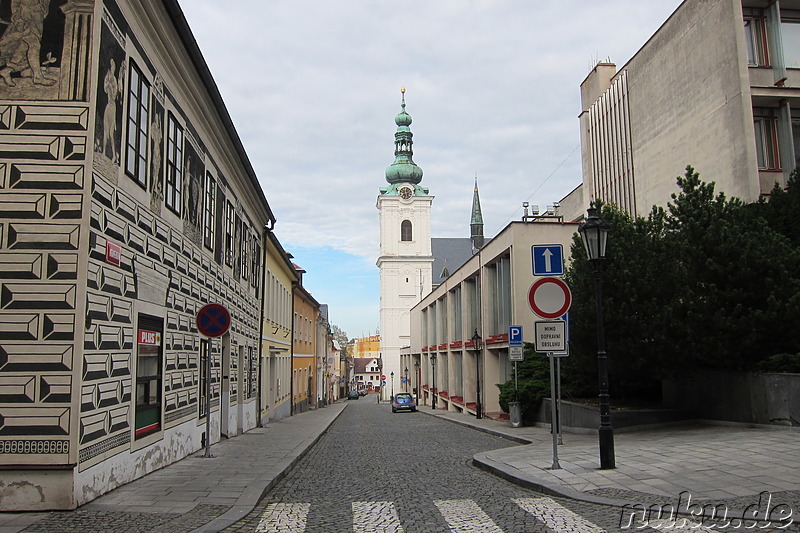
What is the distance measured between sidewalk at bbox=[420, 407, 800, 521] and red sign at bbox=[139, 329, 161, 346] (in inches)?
229

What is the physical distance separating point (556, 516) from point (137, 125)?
25.5 ft

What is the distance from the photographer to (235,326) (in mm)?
19656

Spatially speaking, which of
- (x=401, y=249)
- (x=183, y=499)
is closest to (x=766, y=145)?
(x=183, y=499)

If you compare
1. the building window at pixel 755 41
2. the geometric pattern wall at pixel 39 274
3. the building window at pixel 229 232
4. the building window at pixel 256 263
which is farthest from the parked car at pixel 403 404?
the geometric pattern wall at pixel 39 274

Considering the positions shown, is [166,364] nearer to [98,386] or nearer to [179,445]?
[179,445]

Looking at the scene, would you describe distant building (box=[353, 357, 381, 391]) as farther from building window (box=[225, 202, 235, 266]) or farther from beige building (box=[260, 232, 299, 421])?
building window (box=[225, 202, 235, 266])

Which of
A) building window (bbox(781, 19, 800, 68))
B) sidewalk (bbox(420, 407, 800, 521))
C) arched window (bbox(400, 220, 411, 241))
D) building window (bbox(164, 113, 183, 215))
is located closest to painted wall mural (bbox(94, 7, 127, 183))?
building window (bbox(164, 113, 183, 215))

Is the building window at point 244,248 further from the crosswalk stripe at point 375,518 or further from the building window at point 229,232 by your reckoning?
the crosswalk stripe at point 375,518

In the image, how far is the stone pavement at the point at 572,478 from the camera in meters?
7.33

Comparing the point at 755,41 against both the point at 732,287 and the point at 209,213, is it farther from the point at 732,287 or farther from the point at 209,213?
the point at 209,213

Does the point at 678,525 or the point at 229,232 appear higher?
the point at 229,232

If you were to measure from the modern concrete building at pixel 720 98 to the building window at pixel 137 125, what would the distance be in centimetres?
1878

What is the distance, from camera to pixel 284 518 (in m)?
7.78

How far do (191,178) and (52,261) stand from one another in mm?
6346
